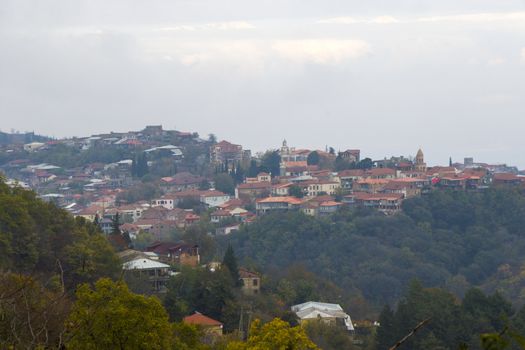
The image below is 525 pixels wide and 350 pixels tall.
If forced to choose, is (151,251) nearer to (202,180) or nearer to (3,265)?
(3,265)

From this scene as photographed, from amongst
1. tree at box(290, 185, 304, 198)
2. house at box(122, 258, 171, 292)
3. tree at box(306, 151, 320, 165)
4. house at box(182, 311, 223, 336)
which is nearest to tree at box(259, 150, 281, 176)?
tree at box(306, 151, 320, 165)

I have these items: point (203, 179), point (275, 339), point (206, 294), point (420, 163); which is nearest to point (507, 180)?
point (420, 163)

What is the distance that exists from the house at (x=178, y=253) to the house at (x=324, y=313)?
514 centimetres

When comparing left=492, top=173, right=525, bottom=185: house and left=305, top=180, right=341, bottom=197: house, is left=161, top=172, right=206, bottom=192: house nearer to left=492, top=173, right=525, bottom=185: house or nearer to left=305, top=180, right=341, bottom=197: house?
left=305, top=180, right=341, bottom=197: house

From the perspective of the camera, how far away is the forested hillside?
196 ft

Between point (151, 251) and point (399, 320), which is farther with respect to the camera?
point (151, 251)

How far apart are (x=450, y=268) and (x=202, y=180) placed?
31461mm

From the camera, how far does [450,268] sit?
63.8m

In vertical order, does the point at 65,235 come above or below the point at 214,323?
above

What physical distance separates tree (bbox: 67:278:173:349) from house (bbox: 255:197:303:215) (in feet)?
190

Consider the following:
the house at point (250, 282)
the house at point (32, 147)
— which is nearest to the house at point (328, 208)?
the house at point (250, 282)

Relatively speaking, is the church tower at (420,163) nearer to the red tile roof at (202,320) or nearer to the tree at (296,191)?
the tree at (296,191)

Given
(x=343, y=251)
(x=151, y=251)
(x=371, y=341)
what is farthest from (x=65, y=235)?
(x=343, y=251)

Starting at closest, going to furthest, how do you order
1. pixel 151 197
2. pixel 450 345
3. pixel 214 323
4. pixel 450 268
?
pixel 214 323
pixel 450 345
pixel 450 268
pixel 151 197
